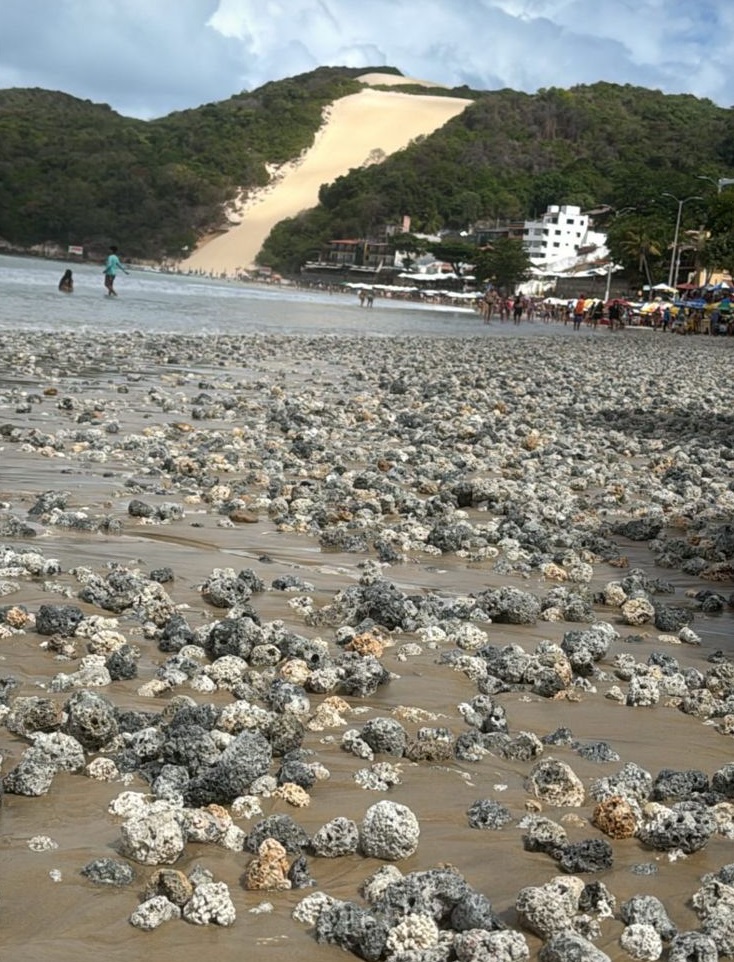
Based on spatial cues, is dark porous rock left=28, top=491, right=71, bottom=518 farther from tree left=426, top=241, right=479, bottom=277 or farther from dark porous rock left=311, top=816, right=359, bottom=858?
tree left=426, top=241, right=479, bottom=277

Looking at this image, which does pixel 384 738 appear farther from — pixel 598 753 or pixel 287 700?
pixel 598 753

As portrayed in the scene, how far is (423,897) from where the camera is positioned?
10.4 feet

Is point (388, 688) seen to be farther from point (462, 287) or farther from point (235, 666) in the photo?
point (462, 287)

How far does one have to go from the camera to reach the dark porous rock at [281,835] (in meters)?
3.48

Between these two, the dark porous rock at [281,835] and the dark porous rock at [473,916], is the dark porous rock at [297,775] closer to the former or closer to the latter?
the dark porous rock at [281,835]

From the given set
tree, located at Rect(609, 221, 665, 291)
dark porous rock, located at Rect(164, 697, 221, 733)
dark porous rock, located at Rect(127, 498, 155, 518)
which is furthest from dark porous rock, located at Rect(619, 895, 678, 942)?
tree, located at Rect(609, 221, 665, 291)

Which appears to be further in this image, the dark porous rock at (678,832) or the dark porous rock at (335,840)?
the dark porous rock at (678,832)

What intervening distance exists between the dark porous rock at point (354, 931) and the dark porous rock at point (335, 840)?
41 cm

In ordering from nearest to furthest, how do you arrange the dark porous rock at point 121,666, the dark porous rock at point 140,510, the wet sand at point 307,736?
the wet sand at point 307,736, the dark porous rock at point 121,666, the dark porous rock at point 140,510

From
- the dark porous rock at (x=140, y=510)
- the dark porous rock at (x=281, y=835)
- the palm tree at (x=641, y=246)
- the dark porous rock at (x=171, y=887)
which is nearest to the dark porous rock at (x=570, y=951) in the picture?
the dark porous rock at (x=281, y=835)

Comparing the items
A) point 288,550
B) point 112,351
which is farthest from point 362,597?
point 112,351

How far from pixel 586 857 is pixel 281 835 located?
938 millimetres

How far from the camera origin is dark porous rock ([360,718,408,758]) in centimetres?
432

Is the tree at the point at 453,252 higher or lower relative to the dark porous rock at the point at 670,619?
higher
